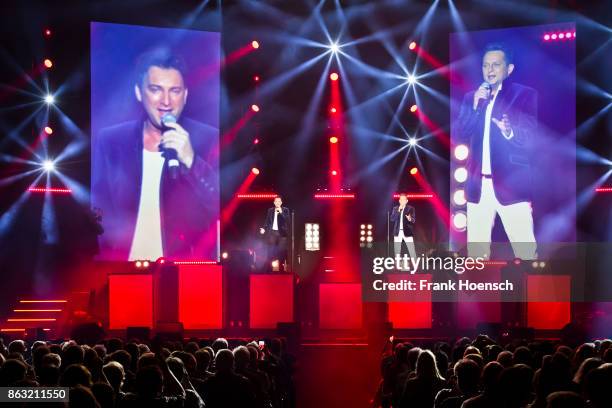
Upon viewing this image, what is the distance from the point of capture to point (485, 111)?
15.6 meters

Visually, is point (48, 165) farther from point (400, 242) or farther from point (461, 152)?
point (461, 152)

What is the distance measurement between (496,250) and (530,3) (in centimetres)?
557

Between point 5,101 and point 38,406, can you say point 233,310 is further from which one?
point 38,406

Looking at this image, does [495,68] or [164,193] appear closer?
[164,193]

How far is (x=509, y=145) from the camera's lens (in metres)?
15.3

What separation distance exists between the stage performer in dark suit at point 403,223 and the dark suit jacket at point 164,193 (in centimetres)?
427

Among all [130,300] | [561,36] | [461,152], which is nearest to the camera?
[130,300]

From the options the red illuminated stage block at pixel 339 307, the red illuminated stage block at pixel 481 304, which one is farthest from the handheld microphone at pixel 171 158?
the red illuminated stage block at pixel 481 304

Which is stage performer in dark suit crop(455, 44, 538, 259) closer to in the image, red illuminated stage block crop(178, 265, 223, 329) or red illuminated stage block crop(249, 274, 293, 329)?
red illuminated stage block crop(249, 274, 293, 329)

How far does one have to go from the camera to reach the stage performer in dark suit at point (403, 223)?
54.9 feet

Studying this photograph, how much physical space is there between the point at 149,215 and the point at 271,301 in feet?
10.4

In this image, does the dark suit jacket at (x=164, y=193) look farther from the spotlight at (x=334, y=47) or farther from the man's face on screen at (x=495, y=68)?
the man's face on screen at (x=495, y=68)

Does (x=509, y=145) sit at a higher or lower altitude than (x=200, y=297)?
higher

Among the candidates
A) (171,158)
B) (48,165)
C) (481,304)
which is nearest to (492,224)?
(481,304)
